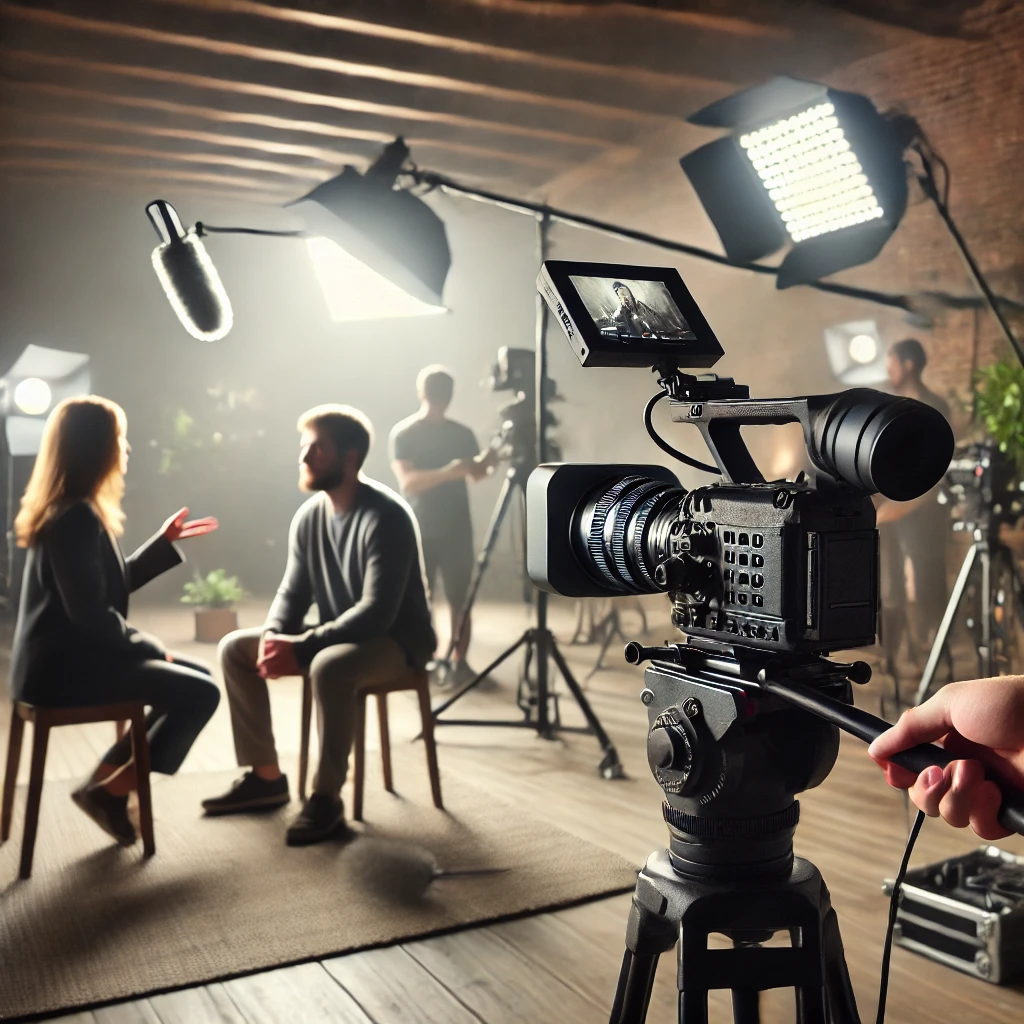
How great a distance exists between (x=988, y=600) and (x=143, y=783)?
2.31 metres

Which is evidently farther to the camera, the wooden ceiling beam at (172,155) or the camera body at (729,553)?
the wooden ceiling beam at (172,155)

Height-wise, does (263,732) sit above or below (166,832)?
above

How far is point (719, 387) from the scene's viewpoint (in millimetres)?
1179

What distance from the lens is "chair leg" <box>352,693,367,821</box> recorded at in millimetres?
2891

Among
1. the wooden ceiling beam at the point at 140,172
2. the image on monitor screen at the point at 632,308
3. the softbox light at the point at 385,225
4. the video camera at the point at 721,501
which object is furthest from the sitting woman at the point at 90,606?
the image on monitor screen at the point at 632,308

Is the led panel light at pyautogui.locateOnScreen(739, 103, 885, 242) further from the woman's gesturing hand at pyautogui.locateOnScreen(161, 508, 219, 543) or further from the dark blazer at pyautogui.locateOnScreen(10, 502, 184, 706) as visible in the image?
the dark blazer at pyautogui.locateOnScreen(10, 502, 184, 706)

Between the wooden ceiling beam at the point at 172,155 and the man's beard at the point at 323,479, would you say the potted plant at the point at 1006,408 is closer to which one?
the man's beard at the point at 323,479

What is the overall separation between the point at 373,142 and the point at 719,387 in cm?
210

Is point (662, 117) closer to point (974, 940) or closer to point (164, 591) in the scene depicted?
point (164, 591)

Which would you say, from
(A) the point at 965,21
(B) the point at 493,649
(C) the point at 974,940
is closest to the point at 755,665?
(C) the point at 974,940

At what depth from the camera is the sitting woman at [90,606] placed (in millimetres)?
2609

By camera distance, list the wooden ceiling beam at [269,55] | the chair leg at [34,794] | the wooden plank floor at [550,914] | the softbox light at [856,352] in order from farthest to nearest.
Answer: the softbox light at [856,352], the wooden ceiling beam at [269,55], the chair leg at [34,794], the wooden plank floor at [550,914]

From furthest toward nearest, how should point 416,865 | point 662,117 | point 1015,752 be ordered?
point 662,117
point 416,865
point 1015,752

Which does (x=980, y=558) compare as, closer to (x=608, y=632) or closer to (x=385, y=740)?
(x=608, y=632)
